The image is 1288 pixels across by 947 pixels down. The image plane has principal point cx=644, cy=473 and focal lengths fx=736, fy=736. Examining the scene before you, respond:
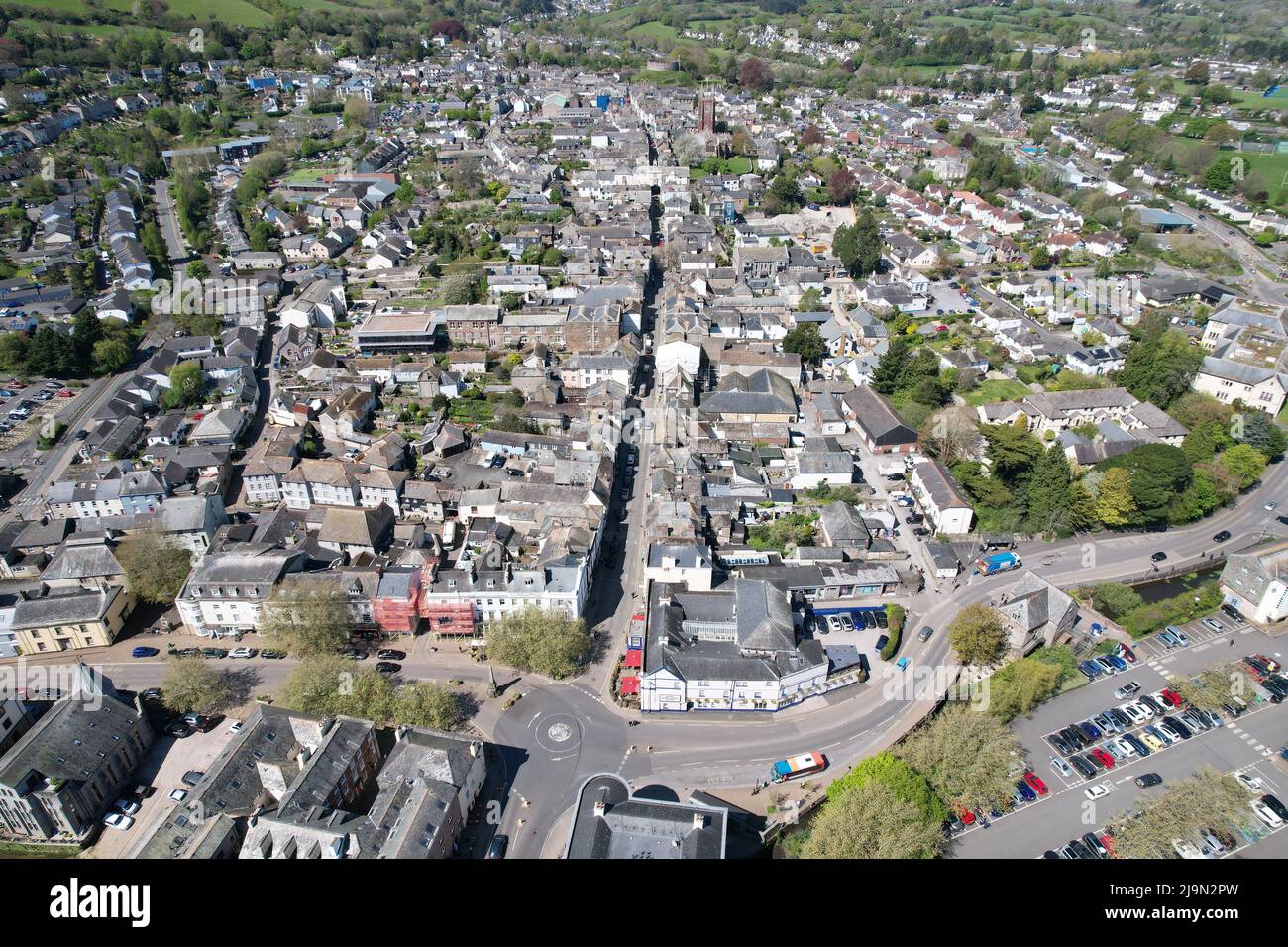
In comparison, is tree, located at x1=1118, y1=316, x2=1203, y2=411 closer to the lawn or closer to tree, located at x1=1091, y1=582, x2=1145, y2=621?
the lawn

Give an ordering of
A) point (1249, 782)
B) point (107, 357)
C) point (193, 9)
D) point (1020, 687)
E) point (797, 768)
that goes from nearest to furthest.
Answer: point (1249, 782) < point (797, 768) < point (1020, 687) < point (107, 357) < point (193, 9)

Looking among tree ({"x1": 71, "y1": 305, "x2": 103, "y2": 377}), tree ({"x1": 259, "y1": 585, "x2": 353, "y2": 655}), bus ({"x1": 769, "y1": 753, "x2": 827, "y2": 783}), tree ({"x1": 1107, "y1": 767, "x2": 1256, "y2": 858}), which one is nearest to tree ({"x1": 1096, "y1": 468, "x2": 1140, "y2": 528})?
tree ({"x1": 1107, "y1": 767, "x2": 1256, "y2": 858})

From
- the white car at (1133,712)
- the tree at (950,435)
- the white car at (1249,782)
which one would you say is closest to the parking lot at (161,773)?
the white car at (1133,712)

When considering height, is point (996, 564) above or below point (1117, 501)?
below

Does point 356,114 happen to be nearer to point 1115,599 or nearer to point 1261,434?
point 1261,434

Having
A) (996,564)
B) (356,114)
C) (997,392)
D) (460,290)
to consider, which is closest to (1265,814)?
(996,564)
